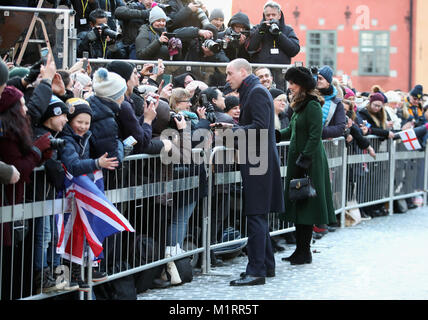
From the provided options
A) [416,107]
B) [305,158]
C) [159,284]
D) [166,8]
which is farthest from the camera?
[416,107]

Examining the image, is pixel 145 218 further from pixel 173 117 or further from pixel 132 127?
pixel 173 117

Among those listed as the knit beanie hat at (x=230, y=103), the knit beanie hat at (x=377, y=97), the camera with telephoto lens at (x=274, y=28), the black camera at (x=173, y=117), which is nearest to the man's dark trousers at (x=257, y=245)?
the black camera at (x=173, y=117)

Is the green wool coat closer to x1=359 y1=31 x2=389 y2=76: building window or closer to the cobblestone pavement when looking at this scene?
the cobblestone pavement

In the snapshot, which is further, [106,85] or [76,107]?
[106,85]

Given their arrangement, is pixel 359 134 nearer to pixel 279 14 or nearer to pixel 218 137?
pixel 279 14

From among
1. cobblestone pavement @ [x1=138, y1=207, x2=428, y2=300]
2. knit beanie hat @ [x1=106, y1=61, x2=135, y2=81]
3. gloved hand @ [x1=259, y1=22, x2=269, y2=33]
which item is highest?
gloved hand @ [x1=259, y1=22, x2=269, y2=33]

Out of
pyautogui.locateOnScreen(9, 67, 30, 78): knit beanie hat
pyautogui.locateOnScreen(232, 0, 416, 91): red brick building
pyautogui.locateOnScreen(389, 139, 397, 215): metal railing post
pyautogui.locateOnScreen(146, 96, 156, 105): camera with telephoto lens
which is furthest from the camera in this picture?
pyautogui.locateOnScreen(232, 0, 416, 91): red brick building

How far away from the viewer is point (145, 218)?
830cm

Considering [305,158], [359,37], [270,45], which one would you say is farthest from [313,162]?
[359,37]

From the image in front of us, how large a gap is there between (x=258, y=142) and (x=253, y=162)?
0.65 feet

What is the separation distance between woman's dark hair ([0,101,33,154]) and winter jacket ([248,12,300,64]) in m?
6.74

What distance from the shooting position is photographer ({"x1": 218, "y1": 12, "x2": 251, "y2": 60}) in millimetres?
12727

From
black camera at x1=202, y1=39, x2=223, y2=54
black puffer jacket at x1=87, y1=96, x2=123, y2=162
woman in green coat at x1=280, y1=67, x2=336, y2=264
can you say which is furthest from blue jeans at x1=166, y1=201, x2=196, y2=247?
black camera at x1=202, y1=39, x2=223, y2=54

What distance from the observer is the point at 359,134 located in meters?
13.0
